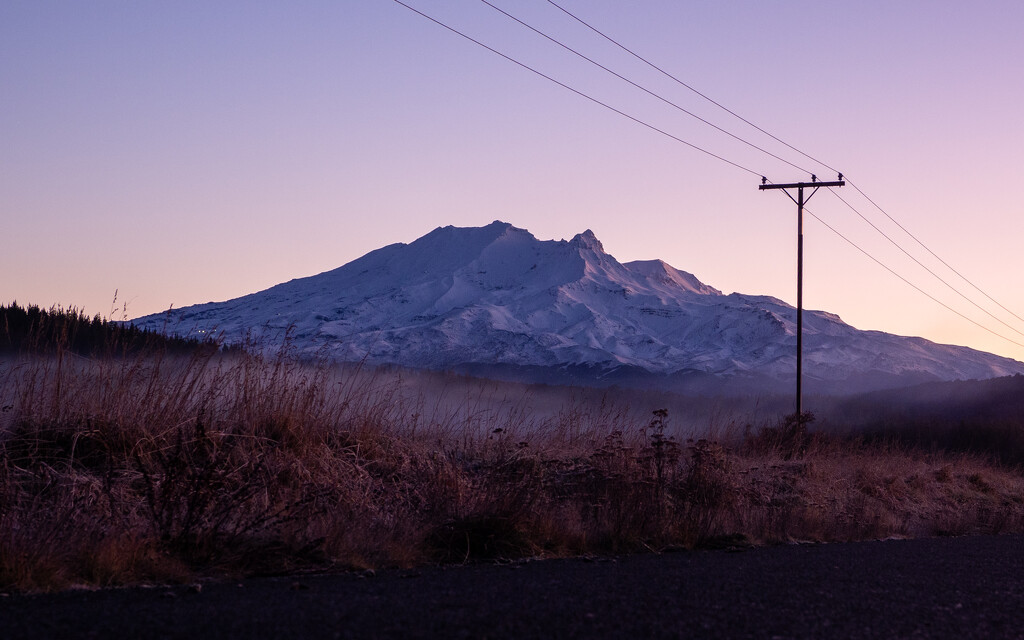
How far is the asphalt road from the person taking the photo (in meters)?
3.83

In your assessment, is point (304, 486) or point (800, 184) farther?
point (800, 184)

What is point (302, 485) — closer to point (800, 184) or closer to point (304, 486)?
point (304, 486)

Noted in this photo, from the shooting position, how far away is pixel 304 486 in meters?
7.33

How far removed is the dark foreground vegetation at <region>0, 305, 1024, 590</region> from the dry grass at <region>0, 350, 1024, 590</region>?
0.8 inches

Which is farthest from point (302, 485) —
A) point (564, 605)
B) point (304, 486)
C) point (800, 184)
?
point (800, 184)

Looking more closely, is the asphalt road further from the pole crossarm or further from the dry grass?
the pole crossarm

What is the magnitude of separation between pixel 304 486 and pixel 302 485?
0.04 m

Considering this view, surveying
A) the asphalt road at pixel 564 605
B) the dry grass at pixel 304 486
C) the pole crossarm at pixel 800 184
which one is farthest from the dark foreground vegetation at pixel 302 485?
the pole crossarm at pixel 800 184

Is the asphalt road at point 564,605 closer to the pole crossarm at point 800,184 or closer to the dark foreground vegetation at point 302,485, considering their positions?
the dark foreground vegetation at point 302,485

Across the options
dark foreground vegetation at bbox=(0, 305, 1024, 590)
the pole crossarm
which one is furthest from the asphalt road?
the pole crossarm

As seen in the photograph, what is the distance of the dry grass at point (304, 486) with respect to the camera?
5.70 metres

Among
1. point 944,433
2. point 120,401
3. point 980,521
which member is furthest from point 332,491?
point 944,433

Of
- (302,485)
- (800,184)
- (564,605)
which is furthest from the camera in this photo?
(800,184)

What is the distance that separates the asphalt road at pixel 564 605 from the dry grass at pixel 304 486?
2.00 ft
